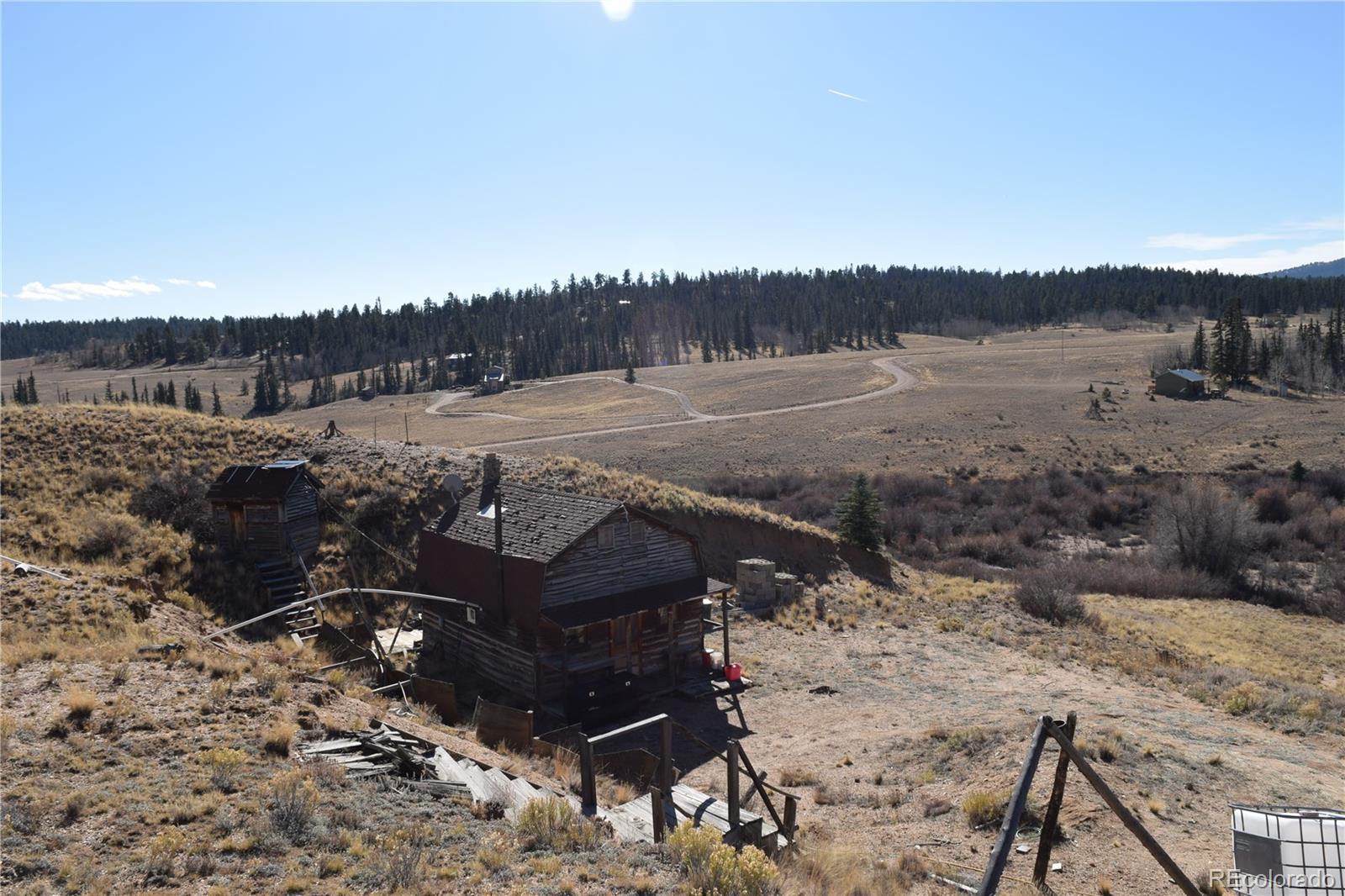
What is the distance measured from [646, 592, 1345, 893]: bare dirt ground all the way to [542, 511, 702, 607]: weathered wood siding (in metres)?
3.51

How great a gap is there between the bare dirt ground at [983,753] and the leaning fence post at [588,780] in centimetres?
347

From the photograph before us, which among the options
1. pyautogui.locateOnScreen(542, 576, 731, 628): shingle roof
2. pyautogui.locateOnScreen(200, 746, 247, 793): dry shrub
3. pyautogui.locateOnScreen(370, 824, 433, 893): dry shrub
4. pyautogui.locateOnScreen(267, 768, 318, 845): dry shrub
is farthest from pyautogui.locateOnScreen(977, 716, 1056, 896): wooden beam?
pyautogui.locateOnScreen(542, 576, 731, 628): shingle roof

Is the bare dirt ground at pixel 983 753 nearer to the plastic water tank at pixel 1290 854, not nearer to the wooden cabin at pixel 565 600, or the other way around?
the wooden cabin at pixel 565 600

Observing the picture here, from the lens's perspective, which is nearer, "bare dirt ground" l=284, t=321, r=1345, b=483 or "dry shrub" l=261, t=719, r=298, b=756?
"dry shrub" l=261, t=719, r=298, b=756

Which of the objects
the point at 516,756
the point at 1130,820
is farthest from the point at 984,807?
the point at 516,756

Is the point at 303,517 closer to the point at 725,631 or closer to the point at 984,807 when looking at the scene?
the point at 725,631

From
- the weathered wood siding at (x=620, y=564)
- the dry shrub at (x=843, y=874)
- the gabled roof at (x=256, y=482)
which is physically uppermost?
the gabled roof at (x=256, y=482)

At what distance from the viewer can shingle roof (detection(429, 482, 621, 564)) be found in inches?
811

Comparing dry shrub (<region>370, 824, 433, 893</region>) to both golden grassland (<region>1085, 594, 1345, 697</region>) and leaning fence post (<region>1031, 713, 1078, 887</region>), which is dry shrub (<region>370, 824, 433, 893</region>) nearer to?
leaning fence post (<region>1031, 713, 1078, 887</region>)

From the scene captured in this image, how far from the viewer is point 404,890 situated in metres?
7.41

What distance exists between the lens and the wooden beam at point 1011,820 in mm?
8023

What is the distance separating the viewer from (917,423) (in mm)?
76688

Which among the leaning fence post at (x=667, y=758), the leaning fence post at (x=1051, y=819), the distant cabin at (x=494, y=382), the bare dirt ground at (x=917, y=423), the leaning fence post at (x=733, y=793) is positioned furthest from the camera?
the distant cabin at (x=494, y=382)

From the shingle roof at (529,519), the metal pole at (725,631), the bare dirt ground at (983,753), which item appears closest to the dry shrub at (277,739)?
the bare dirt ground at (983,753)
